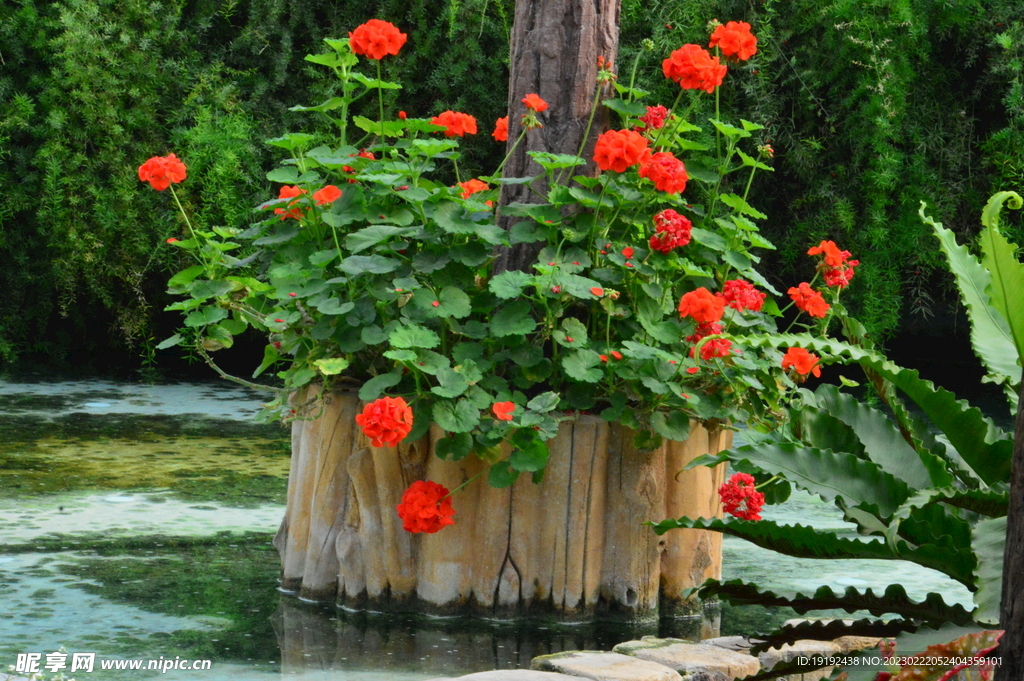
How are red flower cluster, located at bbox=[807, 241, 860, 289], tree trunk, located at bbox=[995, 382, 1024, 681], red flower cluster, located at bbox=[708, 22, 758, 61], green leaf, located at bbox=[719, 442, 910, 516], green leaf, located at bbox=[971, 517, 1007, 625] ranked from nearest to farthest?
tree trunk, located at bbox=[995, 382, 1024, 681]
green leaf, located at bbox=[971, 517, 1007, 625]
green leaf, located at bbox=[719, 442, 910, 516]
red flower cluster, located at bbox=[708, 22, 758, 61]
red flower cluster, located at bbox=[807, 241, 860, 289]

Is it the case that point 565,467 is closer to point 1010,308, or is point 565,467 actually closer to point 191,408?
point 1010,308

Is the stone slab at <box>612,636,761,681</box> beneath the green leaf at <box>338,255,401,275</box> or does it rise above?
beneath

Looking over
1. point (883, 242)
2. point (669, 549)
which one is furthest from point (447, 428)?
point (883, 242)

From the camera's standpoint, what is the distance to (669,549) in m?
2.59

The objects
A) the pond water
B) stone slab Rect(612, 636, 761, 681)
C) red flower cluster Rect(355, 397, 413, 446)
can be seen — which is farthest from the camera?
the pond water

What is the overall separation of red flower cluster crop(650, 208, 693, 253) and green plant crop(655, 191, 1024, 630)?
41 centimetres

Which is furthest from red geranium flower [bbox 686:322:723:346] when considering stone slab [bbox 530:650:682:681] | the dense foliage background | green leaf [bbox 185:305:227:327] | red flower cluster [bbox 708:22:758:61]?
the dense foliage background

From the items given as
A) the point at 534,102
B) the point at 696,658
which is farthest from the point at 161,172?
the point at 696,658

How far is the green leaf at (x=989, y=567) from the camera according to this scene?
1.43m

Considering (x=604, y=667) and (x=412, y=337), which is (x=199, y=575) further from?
(x=604, y=667)

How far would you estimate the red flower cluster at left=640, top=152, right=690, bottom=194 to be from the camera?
236 cm

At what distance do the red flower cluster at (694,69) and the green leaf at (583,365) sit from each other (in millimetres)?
604

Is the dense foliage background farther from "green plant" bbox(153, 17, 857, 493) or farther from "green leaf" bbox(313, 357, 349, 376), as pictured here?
"green leaf" bbox(313, 357, 349, 376)

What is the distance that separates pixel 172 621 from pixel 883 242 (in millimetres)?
3923
